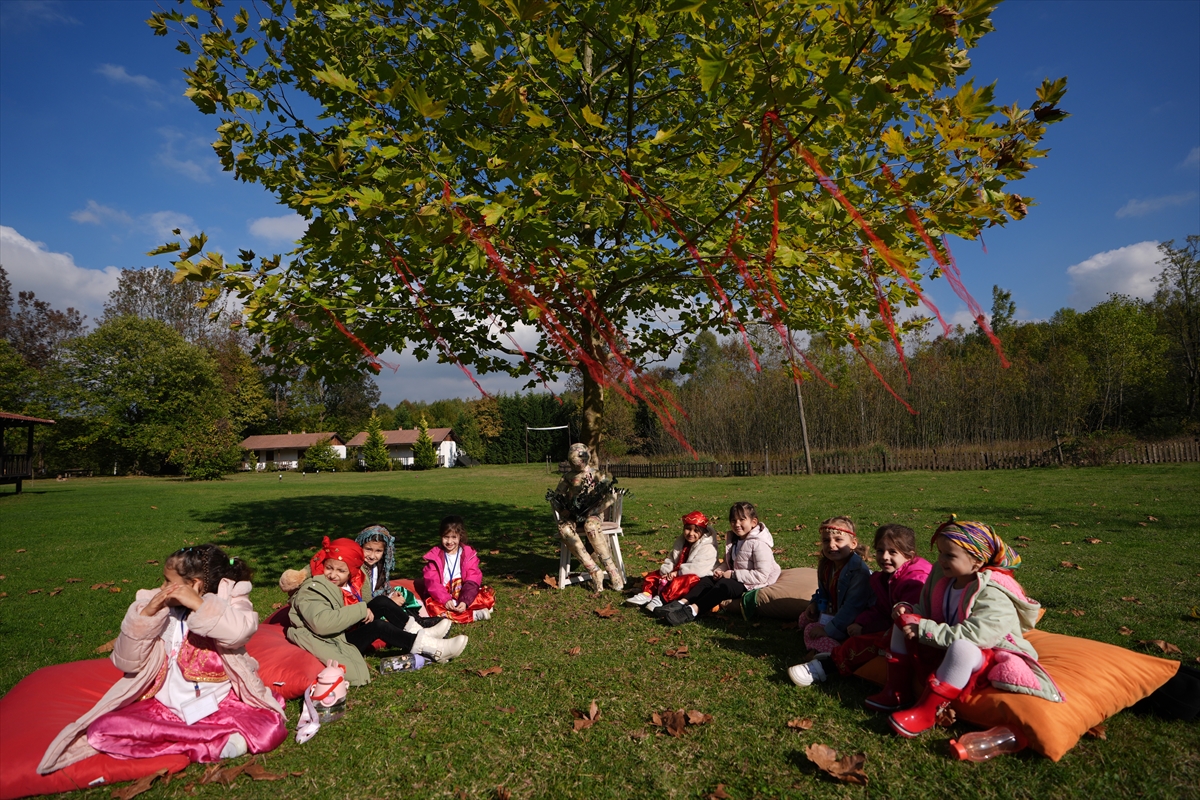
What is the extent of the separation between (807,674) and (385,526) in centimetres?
1069

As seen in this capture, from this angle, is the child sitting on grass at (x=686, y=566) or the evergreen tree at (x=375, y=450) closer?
Result: the child sitting on grass at (x=686, y=566)

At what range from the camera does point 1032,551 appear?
848 centimetres

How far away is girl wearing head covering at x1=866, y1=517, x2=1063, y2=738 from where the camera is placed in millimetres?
3369

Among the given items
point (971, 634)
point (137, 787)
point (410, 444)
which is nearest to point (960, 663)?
point (971, 634)

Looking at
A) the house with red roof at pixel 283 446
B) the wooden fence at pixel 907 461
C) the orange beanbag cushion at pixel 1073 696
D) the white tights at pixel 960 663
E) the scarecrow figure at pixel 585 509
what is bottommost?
the wooden fence at pixel 907 461

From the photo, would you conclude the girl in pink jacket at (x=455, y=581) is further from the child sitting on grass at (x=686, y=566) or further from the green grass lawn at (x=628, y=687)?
the child sitting on grass at (x=686, y=566)

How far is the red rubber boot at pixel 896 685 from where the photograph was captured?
148 inches

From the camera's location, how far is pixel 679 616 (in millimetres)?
5816

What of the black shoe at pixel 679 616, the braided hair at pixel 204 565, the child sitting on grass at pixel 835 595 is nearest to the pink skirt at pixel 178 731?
the braided hair at pixel 204 565

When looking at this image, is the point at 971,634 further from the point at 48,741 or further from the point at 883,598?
the point at 48,741

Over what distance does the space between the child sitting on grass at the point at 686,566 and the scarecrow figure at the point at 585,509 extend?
78cm

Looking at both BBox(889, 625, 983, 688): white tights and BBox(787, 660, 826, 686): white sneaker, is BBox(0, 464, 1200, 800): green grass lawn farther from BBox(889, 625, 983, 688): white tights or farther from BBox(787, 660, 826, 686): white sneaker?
BBox(889, 625, 983, 688): white tights

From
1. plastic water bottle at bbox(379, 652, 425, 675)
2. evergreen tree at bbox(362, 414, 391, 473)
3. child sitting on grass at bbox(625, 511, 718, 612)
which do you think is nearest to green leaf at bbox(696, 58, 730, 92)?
child sitting on grass at bbox(625, 511, 718, 612)

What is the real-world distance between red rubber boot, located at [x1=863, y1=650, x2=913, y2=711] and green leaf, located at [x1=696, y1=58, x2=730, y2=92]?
3.56 m
